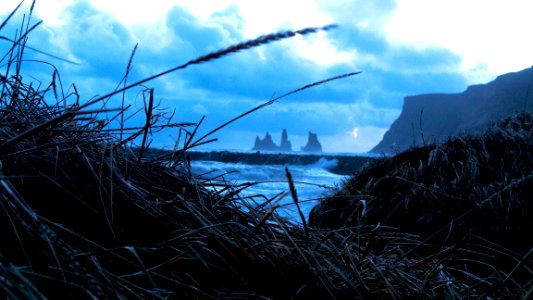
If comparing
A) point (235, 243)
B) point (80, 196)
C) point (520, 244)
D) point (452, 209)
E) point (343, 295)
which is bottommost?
point (520, 244)

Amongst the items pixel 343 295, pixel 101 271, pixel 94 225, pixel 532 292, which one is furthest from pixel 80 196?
pixel 532 292

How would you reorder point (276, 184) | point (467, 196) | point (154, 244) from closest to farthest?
point (154, 244), point (467, 196), point (276, 184)

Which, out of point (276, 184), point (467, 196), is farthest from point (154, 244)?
point (276, 184)

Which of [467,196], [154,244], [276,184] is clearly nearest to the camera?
[154,244]

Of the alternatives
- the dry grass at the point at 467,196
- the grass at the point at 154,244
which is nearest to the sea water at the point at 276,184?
the grass at the point at 154,244

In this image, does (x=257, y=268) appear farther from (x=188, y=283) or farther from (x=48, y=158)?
(x=48, y=158)

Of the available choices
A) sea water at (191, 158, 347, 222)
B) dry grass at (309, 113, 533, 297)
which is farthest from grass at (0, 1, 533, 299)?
dry grass at (309, 113, 533, 297)

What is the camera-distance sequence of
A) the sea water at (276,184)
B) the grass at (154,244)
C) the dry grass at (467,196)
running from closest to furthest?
the grass at (154,244) < the sea water at (276,184) < the dry grass at (467,196)

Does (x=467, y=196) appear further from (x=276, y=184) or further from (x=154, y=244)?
(x=276, y=184)

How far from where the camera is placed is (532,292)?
0.67 m

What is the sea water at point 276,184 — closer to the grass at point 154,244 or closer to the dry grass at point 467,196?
the grass at point 154,244

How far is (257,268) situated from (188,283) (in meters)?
0.13

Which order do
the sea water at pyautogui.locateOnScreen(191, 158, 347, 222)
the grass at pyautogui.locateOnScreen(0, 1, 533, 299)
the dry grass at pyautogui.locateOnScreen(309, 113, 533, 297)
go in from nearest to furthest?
the grass at pyautogui.locateOnScreen(0, 1, 533, 299) → the sea water at pyautogui.locateOnScreen(191, 158, 347, 222) → the dry grass at pyautogui.locateOnScreen(309, 113, 533, 297)

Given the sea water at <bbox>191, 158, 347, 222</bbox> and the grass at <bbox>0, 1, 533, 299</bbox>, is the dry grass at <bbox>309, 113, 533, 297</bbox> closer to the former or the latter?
the sea water at <bbox>191, 158, 347, 222</bbox>
